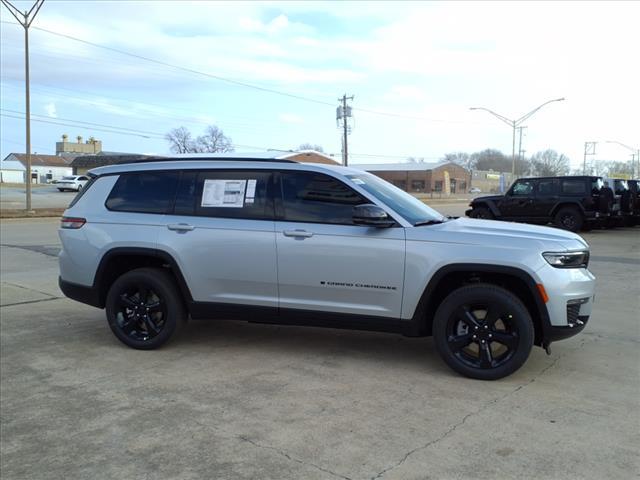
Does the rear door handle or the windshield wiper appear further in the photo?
the rear door handle

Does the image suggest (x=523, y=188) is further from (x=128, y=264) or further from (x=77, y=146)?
(x=77, y=146)

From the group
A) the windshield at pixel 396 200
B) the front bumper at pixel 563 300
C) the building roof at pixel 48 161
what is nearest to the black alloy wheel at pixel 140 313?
the windshield at pixel 396 200

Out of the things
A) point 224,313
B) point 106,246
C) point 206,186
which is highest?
point 206,186

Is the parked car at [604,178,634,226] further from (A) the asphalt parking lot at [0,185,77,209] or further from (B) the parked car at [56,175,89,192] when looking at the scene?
(B) the parked car at [56,175,89,192]

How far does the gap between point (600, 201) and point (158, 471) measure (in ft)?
59.4

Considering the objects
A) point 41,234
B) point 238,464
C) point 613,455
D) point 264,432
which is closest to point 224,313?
point 264,432

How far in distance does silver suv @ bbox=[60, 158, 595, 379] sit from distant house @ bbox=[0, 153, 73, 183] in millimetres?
104608

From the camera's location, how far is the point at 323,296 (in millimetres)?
4930

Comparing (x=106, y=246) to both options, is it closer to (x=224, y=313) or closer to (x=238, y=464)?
(x=224, y=313)

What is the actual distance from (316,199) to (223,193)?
3.02ft

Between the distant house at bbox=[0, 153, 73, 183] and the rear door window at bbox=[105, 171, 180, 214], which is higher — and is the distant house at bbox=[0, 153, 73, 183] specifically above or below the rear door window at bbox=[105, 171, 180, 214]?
above

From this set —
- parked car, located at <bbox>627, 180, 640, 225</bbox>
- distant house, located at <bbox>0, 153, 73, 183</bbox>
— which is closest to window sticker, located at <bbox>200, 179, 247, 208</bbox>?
parked car, located at <bbox>627, 180, 640, 225</bbox>

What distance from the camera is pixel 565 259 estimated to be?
451 centimetres

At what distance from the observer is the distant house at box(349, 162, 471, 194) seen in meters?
102
